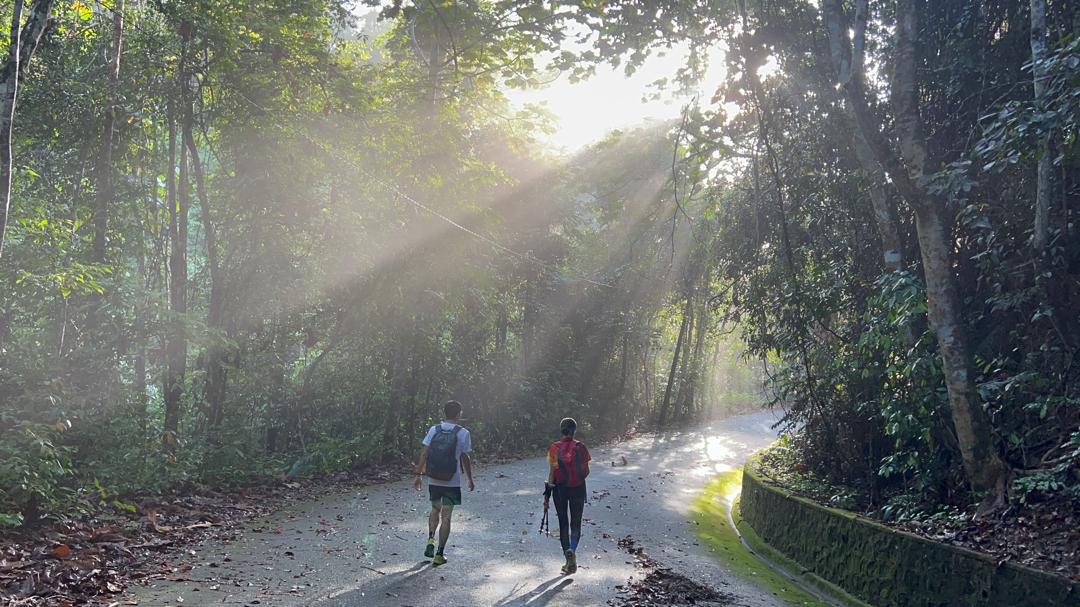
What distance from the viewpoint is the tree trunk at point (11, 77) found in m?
7.68

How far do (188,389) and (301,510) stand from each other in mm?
4255

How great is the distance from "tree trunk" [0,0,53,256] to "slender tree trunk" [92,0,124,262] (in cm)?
469

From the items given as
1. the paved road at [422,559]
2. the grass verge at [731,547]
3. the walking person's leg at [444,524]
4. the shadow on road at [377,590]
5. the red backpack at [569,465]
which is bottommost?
the grass verge at [731,547]

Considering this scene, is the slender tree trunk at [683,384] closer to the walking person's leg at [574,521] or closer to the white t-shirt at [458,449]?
the walking person's leg at [574,521]

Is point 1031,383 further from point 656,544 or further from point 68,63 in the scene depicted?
point 68,63

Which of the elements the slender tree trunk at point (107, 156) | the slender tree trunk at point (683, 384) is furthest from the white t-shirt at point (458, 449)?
the slender tree trunk at point (683, 384)

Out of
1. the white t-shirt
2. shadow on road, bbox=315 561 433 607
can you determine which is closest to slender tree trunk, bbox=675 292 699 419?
the white t-shirt

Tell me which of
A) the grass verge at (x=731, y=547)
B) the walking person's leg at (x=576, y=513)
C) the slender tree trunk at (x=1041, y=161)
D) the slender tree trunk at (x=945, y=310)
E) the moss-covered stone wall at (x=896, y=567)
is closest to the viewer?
the moss-covered stone wall at (x=896, y=567)

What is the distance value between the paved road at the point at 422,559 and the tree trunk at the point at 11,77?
4.10 metres

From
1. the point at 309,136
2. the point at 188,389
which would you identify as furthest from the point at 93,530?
the point at 309,136

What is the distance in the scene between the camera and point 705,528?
1467 cm

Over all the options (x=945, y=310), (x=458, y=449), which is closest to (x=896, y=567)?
(x=945, y=310)

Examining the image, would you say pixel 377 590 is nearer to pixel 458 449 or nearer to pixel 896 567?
pixel 458 449

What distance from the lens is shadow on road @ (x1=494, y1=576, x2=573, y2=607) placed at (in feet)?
24.8
